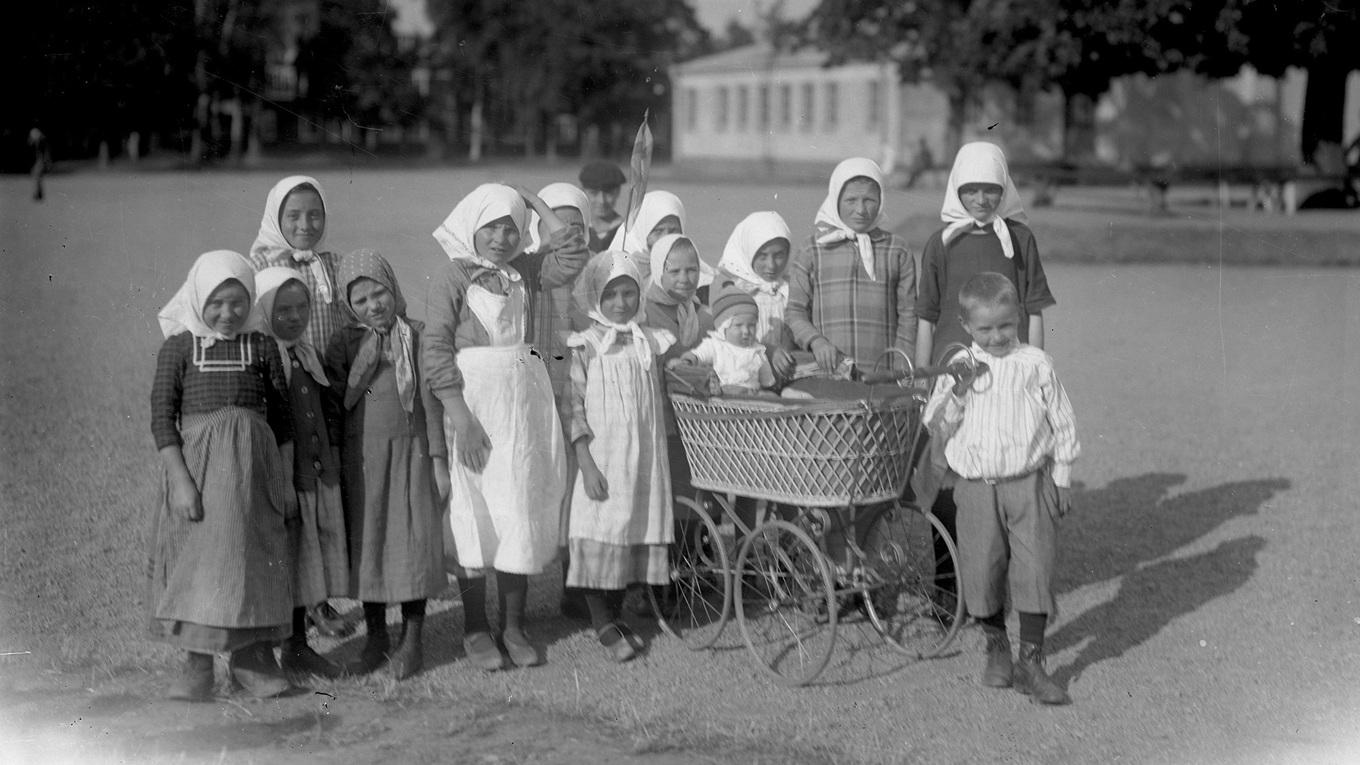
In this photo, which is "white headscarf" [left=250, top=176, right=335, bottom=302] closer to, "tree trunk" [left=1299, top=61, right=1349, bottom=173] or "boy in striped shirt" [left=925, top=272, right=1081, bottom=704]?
"boy in striped shirt" [left=925, top=272, right=1081, bottom=704]

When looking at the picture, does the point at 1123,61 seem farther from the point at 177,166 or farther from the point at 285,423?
the point at 285,423

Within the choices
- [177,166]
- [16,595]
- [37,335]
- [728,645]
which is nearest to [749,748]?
[728,645]

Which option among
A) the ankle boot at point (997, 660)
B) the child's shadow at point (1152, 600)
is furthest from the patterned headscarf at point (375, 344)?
the child's shadow at point (1152, 600)

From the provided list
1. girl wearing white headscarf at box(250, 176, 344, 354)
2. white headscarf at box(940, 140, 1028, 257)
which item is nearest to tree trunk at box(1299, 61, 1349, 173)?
white headscarf at box(940, 140, 1028, 257)

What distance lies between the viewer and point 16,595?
18.7ft

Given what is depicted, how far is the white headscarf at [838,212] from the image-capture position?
5.49 m

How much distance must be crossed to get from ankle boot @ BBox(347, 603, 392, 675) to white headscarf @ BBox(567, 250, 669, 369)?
119cm

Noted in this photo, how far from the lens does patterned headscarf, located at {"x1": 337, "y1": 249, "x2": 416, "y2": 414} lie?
480 cm

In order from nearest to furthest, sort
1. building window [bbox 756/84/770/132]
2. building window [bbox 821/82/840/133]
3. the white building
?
the white building < building window [bbox 821/82/840/133] < building window [bbox 756/84/770/132]

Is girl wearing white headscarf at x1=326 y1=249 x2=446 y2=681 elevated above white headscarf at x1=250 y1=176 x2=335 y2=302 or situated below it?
below

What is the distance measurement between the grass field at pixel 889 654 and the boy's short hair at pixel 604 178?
199 centimetres

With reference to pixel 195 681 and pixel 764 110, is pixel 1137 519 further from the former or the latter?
pixel 764 110

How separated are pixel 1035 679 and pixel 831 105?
138ft

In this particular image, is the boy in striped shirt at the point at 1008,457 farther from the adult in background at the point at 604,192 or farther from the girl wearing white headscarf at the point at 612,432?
the adult in background at the point at 604,192
